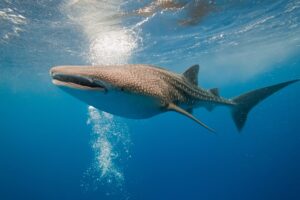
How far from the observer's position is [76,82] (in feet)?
10.7

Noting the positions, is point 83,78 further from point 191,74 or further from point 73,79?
point 191,74

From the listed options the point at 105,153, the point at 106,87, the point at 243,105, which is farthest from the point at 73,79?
the point at 105,153

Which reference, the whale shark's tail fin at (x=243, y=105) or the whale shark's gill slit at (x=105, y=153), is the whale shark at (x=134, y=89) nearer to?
the whale shark's tail fin at (x=243, y=105)

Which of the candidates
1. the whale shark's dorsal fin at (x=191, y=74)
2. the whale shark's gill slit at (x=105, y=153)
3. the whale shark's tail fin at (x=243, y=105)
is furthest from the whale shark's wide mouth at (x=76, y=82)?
the whale shark's gill slit at (x=105, y=153)

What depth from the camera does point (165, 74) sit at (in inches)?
200

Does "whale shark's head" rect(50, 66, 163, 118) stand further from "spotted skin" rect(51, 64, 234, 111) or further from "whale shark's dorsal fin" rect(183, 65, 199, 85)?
"whale shark's dorsal fin" rect(183, 65, 199, 85)

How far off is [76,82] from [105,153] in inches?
945

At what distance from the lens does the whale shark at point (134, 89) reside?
324 centimetres

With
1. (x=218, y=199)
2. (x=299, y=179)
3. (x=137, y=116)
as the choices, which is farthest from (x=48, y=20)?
(x=299, y=179)

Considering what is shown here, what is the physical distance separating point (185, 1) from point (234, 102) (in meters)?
8.95

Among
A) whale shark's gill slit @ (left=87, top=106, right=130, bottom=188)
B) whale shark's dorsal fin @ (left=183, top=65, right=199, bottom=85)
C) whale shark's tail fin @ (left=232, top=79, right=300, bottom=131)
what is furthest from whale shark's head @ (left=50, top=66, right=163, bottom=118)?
whale shark's gill slit @ (left=87, top=106, right=130, bottom=188)

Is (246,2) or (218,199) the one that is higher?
(246,2)

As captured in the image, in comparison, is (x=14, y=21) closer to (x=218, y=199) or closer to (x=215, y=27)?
(x=215, y=27)

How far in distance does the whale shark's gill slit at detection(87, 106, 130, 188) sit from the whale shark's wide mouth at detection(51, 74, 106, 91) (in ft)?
77.1
